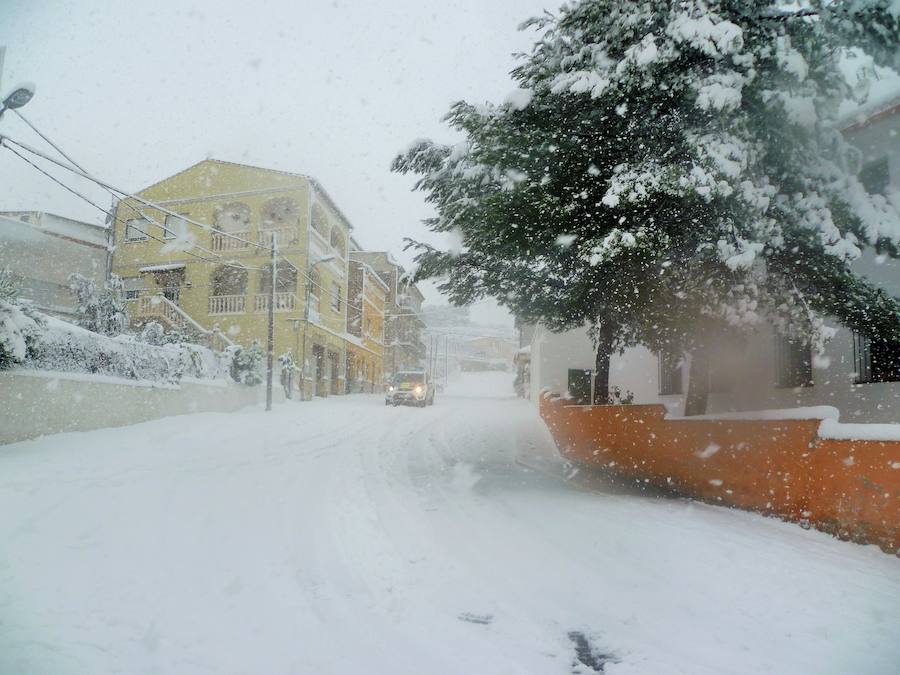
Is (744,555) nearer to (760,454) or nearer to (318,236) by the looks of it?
(760,454)

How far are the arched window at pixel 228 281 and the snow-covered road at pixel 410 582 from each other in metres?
19.5

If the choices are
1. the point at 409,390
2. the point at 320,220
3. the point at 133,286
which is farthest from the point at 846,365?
the point at 133,286

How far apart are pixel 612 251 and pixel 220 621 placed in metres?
4.51

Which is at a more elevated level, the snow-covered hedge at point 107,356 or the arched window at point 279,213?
the arched window at point 279,213

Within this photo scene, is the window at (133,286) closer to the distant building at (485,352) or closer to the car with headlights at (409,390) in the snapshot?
the car with headlights at (409,390)

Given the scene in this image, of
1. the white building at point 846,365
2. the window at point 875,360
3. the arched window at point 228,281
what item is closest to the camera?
the window at point 875,360

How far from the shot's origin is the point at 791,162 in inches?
225

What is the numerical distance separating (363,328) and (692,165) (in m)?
32.2

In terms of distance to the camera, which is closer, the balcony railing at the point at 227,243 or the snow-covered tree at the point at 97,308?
the snow-covered tree at the point at 97,308

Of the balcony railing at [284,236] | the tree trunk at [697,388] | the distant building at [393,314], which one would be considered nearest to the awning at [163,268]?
the balcony railing at [284,236]

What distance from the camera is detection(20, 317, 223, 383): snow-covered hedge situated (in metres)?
Answer: 9.59

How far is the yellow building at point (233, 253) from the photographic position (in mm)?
24875

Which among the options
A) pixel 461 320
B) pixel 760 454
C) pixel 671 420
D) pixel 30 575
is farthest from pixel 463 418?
pixel 461 320

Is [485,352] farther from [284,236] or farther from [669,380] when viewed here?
[669,380]
